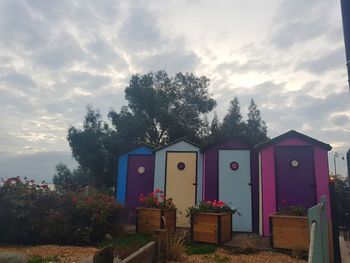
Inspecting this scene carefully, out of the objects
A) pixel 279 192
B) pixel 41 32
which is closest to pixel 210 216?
pixel 279 192

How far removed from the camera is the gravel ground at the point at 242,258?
5.14m

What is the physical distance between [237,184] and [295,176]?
67.4 inches

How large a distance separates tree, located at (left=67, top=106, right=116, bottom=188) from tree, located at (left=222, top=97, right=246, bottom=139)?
7.53m

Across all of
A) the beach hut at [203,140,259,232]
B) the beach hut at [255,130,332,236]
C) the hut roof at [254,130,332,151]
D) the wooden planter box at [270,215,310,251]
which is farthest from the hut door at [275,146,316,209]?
the wooden planter box at [270,215,310,251]

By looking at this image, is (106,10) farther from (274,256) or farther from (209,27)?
(274,256)

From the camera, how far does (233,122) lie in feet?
69.3

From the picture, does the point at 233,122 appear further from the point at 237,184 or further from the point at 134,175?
the point at 237,184

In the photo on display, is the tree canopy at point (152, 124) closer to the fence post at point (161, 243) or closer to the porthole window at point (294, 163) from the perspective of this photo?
the porthole window at point (294, 163)

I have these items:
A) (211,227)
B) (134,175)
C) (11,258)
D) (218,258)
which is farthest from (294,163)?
(11,258)

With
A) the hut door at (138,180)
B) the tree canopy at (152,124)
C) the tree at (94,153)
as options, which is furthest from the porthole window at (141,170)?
the tree at (94,153)

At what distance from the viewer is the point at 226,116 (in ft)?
69.8

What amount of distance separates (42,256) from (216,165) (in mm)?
5373

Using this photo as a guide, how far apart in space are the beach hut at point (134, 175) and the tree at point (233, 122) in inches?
399

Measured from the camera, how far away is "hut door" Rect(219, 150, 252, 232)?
848 cm
